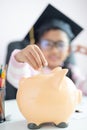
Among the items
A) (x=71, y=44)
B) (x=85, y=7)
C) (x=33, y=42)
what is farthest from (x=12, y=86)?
(x=85, y=7)

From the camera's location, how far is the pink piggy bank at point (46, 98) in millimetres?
519

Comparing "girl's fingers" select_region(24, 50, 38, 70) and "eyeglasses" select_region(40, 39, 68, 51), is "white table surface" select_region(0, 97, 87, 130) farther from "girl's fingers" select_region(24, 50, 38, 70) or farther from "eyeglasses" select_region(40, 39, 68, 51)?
"eyeglasses" select_region(40, 39, 68, 51)

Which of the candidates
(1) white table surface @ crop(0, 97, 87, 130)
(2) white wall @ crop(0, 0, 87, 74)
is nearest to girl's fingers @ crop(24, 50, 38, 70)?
(1) white table surface @ crop(0, 97, 87, 130)

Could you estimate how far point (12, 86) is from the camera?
0.88 m

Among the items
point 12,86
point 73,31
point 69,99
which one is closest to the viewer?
point 69,99

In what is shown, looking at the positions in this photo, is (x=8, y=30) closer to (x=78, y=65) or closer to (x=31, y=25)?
(x=31, y=25)

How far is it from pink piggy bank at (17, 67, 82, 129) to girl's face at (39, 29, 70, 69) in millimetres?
392

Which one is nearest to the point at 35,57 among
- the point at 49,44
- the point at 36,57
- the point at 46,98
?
the point at 36,57

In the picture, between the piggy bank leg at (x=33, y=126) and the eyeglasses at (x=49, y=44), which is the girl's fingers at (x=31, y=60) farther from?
the eyeglasses at (x=49, y=44)

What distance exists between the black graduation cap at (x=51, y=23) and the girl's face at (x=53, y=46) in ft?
0.07

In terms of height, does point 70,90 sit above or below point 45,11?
below

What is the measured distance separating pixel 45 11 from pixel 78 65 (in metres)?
0.25

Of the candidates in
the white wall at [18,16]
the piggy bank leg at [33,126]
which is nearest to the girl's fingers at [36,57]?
the piggy bank leg at [33,126]

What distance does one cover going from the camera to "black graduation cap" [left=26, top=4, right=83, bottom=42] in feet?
3.02
